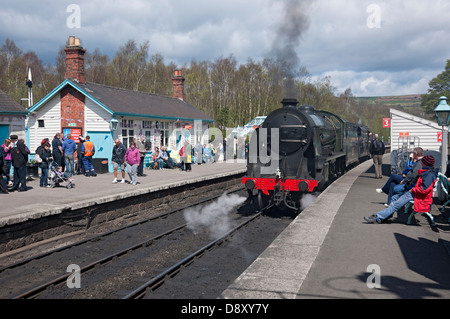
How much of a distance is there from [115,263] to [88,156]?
9262mm

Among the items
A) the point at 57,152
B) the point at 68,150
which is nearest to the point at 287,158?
the point at 57,152

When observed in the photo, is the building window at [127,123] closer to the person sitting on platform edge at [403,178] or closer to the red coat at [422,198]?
the person sitting on platform edge at [403,178]

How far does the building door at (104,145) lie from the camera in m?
17.4

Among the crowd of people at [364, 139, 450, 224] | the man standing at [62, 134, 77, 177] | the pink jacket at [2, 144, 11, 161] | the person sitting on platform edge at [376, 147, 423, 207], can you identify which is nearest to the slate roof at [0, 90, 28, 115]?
the man standing at [62, 134, 77, 177]

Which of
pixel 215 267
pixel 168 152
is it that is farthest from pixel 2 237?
pixel 168 152

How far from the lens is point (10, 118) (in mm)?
14039

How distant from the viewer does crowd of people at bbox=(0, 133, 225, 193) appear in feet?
37.2

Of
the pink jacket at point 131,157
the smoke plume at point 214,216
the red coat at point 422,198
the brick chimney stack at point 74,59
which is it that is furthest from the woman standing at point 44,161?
the red coat at point 422,198

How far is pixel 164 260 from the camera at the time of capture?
7441 millimetres

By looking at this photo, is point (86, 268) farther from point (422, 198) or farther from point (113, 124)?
point (113, 124)

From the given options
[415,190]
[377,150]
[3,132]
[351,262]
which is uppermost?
[3,132]

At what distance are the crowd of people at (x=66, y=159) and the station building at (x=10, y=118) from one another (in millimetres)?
857

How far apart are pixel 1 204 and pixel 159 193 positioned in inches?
192
